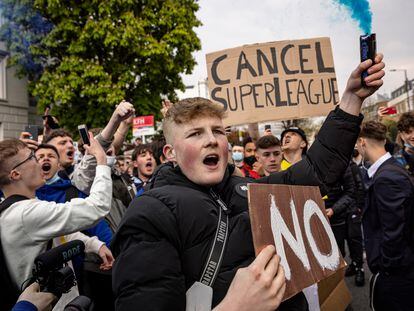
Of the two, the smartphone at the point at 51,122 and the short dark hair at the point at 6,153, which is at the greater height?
the smartphone at the point at 51,122

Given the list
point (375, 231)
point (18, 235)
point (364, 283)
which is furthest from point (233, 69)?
point (364, 283)

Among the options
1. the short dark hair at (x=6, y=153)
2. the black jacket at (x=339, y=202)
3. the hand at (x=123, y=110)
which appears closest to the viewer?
the short dark hair at (x=6, y=153)

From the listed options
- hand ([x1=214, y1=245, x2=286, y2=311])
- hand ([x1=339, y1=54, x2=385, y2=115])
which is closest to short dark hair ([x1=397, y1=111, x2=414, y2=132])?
hand ([x1=339, y1=54, x2=385, y2=115])

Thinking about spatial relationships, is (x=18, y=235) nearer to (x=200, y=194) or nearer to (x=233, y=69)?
(x=200, y=194)

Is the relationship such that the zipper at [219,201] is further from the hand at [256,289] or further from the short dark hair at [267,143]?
the short dark hair at [267,143]

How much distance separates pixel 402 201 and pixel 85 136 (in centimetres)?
226

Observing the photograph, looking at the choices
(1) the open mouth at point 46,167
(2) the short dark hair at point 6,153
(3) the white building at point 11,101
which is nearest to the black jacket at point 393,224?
(2) the short dark hair at point 6,153

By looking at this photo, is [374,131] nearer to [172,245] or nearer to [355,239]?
[172,245]

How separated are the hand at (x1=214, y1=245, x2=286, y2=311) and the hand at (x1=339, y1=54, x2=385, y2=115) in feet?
3.02

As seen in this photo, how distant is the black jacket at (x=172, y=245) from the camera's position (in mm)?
1297

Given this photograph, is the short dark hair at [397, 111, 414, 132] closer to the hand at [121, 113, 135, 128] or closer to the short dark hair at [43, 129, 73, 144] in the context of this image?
the hand at [121, 113, 135, 128]

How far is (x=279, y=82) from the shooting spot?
13.9 ft

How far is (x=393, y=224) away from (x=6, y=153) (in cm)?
255

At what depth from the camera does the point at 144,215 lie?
138 cm
